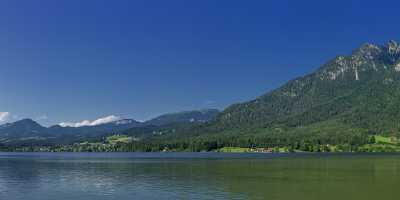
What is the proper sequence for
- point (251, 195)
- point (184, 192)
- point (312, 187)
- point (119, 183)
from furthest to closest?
1. point (119, 183)
2. point (312, 187)
3. point (184, 192)
4. point (251, 195)

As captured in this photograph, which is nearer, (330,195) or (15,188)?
(330,195)

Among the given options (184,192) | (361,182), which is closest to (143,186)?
Answer: (184,192)

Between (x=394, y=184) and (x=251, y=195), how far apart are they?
29.2 metres

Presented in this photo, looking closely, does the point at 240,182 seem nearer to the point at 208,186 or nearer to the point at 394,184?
the point at 208,186

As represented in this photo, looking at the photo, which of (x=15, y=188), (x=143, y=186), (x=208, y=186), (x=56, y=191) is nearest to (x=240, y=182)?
(x=208, y=186)

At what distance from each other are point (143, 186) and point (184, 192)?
12357 millimetres

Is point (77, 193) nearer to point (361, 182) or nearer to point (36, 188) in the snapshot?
point (36, 188)

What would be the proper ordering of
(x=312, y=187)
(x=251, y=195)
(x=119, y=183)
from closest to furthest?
1. (x=251, y=195)
2. (x=312, y=187)
3. (x=119, y=183)

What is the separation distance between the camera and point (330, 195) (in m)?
67.3

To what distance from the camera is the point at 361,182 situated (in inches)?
3393

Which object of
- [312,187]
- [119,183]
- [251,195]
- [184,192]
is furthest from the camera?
[119,183]

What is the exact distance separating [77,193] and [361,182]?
47983 mm

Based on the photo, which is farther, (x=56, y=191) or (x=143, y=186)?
(x=143, y=186)

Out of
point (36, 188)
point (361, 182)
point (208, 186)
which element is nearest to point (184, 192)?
point (208, 186)
